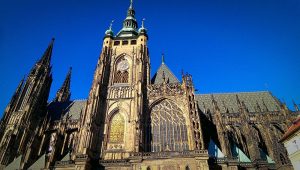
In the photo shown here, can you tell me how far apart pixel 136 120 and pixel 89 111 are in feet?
19.6

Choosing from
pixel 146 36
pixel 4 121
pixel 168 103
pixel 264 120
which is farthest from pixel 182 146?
pixel 4 121

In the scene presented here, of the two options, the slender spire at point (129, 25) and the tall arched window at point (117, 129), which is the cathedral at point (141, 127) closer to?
the tall arched window at point (117, 129)

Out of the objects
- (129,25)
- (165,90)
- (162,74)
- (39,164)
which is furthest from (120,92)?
(129,25)

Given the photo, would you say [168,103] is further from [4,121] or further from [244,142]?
[4,121]

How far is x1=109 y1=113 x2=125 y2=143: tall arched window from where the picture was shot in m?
27.5

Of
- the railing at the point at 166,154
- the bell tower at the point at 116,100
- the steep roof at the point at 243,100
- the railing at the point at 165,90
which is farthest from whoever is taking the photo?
the steep roof at the point at 243,100

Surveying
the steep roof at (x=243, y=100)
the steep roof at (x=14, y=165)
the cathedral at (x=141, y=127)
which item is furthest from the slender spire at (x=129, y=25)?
the steep roof at (x=14, y=165)

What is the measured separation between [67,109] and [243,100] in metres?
30.8

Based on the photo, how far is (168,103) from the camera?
96.3 feet

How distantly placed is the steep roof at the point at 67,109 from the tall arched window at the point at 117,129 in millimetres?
12973

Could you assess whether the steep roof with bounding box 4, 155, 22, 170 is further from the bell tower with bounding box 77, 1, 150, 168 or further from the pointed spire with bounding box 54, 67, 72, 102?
the pointed spire with bounding box 54, 67, 72, 102

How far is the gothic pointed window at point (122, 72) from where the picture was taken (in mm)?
32888

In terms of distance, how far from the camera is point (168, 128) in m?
27.4

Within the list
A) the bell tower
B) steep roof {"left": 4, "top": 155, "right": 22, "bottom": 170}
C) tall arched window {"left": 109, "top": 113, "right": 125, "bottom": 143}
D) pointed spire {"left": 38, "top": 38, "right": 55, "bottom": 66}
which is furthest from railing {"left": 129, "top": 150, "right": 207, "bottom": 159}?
pointed spire {"left": 38, "top": 38, "right": 55, "bottom": 66}
